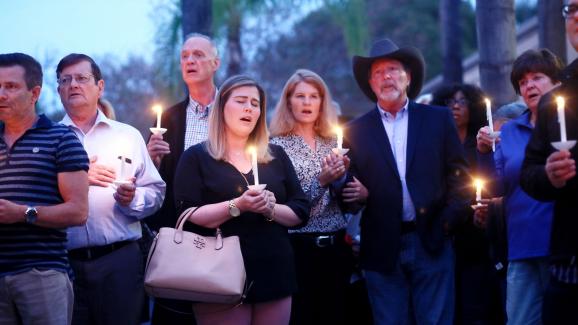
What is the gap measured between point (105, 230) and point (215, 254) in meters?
0.88

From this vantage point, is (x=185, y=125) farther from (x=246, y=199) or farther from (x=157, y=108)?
(x=246, y=199)

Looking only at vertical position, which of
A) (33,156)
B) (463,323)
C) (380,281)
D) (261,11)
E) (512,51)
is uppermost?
(261,11)

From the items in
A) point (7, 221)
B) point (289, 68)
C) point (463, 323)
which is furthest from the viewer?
point (289, 68)

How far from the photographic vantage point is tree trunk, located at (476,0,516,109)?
27.8 ft

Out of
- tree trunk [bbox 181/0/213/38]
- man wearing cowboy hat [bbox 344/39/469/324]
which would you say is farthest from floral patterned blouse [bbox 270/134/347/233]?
tree trunk [bbox 181/0/213/38]

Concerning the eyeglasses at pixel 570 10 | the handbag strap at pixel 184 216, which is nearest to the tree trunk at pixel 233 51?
the handbag strap at pixel 184 216

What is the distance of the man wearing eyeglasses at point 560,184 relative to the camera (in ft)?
13.0

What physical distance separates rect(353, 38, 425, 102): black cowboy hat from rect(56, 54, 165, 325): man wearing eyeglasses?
1.82 metres

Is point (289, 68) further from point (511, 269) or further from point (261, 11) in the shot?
point (511, 269)

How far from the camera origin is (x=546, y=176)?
403cm

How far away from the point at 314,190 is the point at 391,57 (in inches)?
44.7

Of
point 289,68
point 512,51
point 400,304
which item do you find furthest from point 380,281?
point 289,68

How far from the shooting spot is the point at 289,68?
3750cm

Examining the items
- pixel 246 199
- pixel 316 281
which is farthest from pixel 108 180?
pixel 316 281
